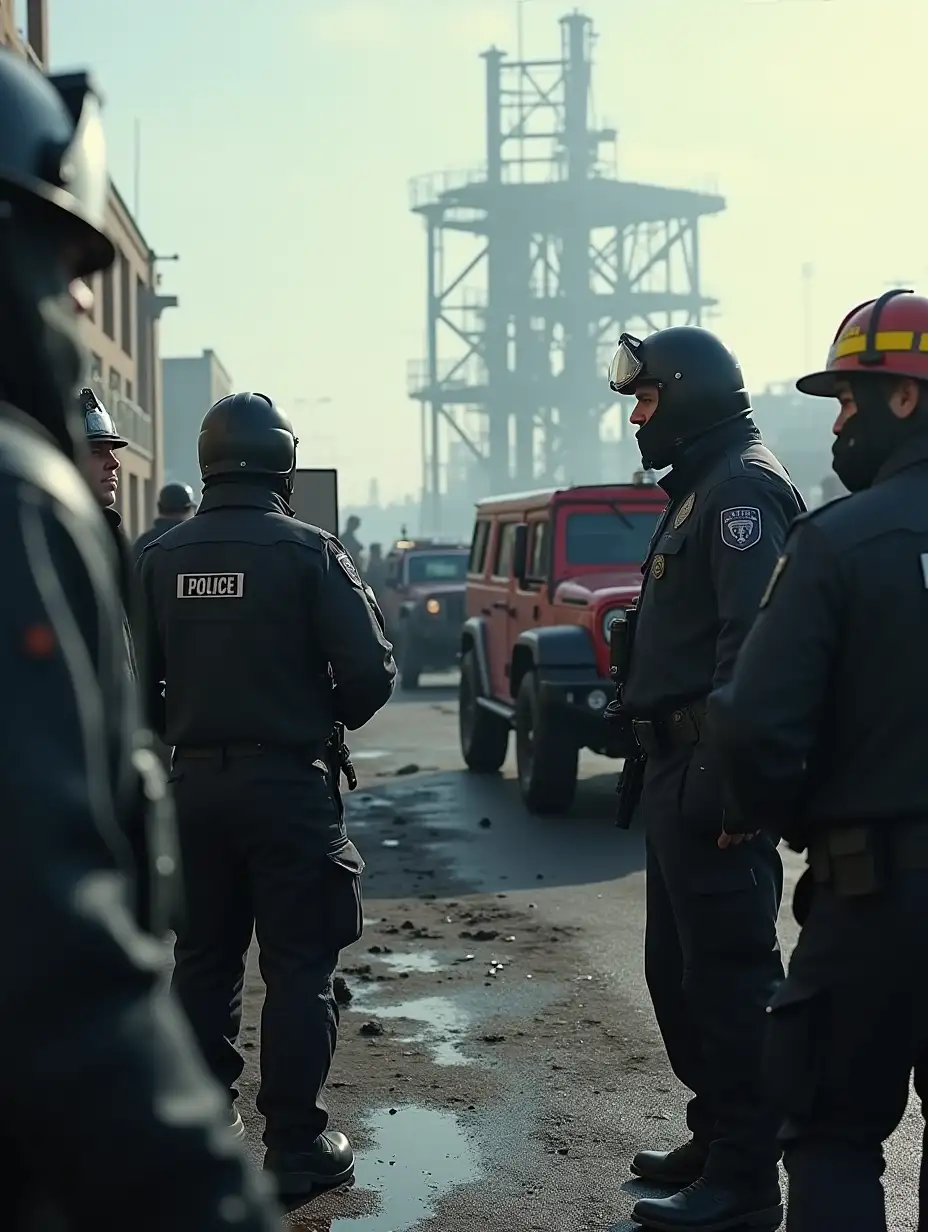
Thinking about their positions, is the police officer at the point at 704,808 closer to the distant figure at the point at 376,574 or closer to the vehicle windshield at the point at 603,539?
the vehicle windshield at the point at 603,539

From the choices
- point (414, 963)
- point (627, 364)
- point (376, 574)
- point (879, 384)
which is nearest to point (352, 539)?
point (376, 574)

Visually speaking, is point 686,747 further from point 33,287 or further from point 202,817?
point 33,287

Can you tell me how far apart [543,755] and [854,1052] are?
8440 millimetres

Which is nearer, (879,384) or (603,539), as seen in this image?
(879,384)

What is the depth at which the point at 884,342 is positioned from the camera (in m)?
3.36

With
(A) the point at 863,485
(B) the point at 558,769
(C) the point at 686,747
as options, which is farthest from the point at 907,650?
(B) the point at 558,769

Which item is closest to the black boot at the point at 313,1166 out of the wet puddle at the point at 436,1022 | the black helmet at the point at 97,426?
the wet puddle at the point at 436,1022

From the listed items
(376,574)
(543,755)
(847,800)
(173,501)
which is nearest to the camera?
(847,800)

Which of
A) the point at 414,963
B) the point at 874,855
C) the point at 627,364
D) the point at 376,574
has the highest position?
the point at 627,364

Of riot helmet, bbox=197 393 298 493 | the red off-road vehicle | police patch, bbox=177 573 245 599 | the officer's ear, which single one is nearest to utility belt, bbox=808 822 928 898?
the officer's ear

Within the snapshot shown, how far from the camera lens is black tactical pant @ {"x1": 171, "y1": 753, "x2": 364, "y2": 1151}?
4754mm

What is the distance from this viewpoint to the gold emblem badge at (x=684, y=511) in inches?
183

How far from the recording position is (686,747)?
4527 mm

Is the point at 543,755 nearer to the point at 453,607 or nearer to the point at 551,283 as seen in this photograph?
the point at 453,607
